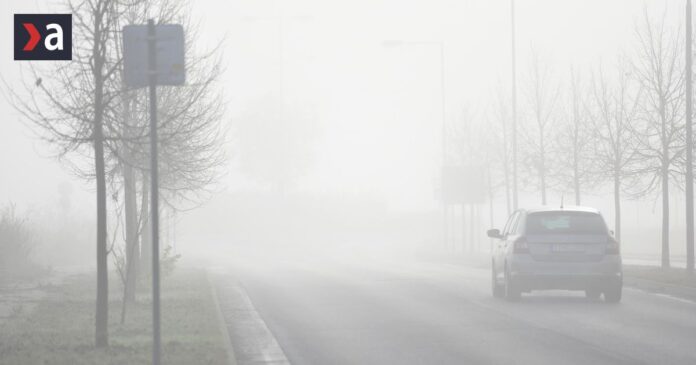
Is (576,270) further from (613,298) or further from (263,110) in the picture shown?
(263,110)

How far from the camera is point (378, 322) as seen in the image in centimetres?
1889

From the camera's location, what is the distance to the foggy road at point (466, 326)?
14602 millimetres

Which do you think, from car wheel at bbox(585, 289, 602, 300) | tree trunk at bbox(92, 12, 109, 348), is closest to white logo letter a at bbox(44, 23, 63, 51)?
tree trunk at bbox(92, 12, 109, 348)

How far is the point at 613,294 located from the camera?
2230cm

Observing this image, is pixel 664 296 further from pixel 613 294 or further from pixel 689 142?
pixel 689 142

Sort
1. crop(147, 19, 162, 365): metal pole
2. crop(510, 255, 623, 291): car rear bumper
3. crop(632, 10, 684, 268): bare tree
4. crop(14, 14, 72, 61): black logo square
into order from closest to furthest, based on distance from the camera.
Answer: crop(147, 19, 162, 365): metal pole, crop(14, 14, 72, 61): black logo square, crop(510, 255, 623, 291): car rear bumper, crop(632, 10, 684, 268): bare tree

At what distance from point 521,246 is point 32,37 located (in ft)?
31.1

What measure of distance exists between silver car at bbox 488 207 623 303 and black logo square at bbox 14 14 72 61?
917 cm

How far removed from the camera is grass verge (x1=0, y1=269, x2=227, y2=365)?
45.6ft

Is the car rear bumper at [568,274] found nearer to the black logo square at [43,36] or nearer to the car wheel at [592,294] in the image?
the car wheel at [592,294]

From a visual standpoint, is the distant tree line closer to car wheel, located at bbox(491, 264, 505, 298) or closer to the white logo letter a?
car wheel, located at bbox(491, 264, 505, 298)

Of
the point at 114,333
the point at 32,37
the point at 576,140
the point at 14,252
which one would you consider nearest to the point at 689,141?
the point at 576,140

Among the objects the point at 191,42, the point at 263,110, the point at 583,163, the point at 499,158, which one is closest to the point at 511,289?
the point at 191,42

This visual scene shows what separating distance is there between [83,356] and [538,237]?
414 inches
